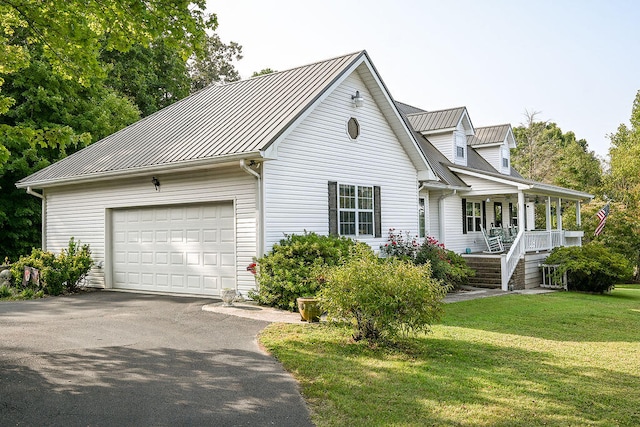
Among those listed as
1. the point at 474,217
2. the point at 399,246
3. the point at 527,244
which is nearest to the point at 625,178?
the point at 474,217

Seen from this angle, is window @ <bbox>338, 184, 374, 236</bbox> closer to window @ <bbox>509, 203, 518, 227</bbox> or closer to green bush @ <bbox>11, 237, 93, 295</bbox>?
green bush @ <bbox>11, 237, 93, 295</bbox>

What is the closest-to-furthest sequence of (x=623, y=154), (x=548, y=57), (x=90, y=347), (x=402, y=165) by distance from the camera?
(x=90, y=347)
(x=402, y=165)
(x=548, y=57)
(x=623, y=154)

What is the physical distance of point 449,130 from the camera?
892 inches

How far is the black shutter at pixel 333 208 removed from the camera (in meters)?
14.2

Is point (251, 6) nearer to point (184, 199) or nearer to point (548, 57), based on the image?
point (184, 199)

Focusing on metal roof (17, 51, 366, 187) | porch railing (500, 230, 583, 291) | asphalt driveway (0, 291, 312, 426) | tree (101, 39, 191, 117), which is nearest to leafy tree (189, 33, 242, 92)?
tree (101, 39, 191, 117)

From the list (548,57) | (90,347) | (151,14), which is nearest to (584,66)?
(548,57)

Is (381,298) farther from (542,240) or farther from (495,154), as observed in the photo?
(495,154)

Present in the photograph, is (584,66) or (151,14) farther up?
(584,66)

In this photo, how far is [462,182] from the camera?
835 inches

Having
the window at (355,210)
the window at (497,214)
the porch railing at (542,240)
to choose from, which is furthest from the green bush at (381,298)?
the window at (497,214)

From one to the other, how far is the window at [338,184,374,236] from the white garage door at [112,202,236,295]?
3183mm

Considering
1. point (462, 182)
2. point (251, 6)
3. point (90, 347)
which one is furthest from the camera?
point (462, 182)

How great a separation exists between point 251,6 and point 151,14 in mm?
2093
